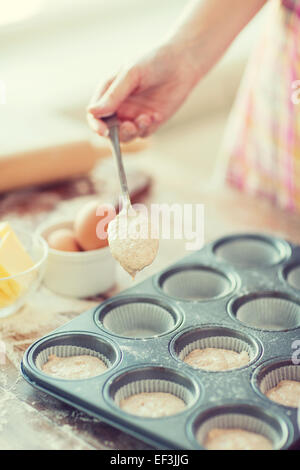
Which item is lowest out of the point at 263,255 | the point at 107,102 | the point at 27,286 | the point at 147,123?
the point at 263,255

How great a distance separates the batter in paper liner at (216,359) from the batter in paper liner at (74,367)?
183 mm

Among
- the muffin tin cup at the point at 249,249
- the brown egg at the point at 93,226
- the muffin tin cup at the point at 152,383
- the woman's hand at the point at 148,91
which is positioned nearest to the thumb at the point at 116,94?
the woman's hand at the point at 148,91

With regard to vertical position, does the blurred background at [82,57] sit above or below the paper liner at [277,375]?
above

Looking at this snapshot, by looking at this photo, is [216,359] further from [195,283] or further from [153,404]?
[195,283]

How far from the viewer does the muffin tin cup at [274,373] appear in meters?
1.25

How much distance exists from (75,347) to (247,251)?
0.63 m

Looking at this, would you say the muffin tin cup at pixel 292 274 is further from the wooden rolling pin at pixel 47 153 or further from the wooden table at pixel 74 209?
the wooden rolling pin at pixel 47 153

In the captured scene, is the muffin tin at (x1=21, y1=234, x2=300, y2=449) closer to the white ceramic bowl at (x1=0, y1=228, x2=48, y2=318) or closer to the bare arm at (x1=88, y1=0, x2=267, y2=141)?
the white ceramic bowl at (x1=0, y1=228, x2=48, y2=318)

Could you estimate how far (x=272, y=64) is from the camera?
198cm

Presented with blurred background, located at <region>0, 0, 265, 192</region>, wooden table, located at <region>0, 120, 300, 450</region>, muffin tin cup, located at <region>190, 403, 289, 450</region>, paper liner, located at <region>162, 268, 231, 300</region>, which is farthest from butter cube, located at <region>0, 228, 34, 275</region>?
blurred background, located at <region>0, 0, 265, 192</region>

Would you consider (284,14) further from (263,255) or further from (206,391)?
(206,391)

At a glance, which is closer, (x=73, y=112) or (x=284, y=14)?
(x=284, y=14)

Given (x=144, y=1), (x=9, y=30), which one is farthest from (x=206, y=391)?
(x=144, y=1)

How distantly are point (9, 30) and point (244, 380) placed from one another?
7.66 ft
